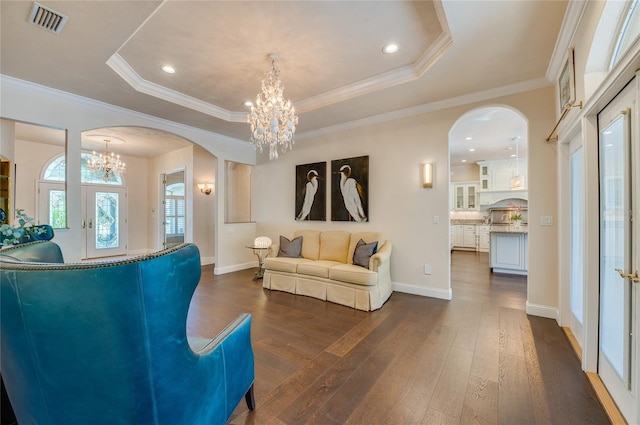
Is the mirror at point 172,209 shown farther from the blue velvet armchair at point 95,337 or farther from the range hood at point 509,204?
the range hood at point 509,204

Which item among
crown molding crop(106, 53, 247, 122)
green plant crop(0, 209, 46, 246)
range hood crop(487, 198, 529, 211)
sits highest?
crown molding crop(106, 53, 247, 122)

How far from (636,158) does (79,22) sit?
13.6 ft

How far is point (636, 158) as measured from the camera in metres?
1.48

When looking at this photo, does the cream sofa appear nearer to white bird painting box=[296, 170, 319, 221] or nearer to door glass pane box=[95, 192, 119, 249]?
white bird painting box=[296, 170, 319, 221]

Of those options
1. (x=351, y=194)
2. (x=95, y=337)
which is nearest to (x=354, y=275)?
(x=351, y=194)

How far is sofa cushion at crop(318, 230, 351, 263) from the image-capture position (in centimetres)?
442

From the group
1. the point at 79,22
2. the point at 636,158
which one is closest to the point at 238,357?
the point at 636,158

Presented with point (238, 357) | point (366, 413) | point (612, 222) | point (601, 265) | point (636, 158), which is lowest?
point (366, 413)

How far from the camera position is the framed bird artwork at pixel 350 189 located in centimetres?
454

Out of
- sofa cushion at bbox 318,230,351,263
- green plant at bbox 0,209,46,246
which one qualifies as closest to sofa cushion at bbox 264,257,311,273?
sofa cushion at bbox 318,230,351,263

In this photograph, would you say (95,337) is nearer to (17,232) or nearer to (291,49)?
(17,232)

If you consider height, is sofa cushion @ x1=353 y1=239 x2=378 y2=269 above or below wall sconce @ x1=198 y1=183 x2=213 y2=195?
below

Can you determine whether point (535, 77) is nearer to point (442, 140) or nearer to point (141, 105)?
point (442, 140)

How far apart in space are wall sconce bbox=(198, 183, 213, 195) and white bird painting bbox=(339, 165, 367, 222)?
385 cm
